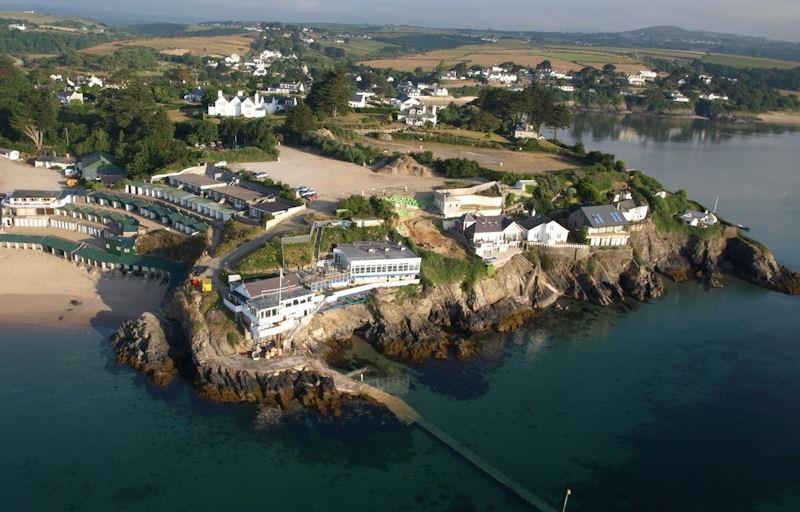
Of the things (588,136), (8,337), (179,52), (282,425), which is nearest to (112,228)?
(8,337)

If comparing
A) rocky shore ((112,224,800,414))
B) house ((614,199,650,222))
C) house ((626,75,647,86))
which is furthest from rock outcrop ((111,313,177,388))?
house ((626,75,647,86))

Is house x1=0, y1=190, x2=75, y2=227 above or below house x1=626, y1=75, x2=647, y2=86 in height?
below

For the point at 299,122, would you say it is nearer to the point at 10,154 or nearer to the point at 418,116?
the point at 418,116

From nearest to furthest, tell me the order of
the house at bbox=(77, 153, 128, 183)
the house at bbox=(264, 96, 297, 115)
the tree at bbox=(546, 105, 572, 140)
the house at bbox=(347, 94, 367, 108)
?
1. the house at bbox=(77, 153, 128, 183)
2. the tree at bbox=(546, 105, 572, 140)
3. the house at bbox=(264, 96, 297, 115)
4. the house at bbox=(347, 94, 367, 108)

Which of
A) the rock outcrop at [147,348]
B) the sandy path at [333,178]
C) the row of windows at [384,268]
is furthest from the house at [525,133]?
the rock outcrop at [147,348]

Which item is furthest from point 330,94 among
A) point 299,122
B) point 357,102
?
point 357,102

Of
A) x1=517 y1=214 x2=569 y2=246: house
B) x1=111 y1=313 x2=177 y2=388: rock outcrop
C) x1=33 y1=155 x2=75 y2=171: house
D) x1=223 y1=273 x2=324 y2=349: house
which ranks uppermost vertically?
x1=33 y1=155 x2=75 y2=171: house

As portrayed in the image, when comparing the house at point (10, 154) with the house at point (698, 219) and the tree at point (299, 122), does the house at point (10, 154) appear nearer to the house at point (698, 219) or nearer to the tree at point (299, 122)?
the tree at point (299, 122)

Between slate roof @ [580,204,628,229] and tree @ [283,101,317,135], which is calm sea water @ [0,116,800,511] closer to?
slate roof @ [580,204,628,229]
